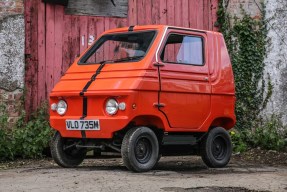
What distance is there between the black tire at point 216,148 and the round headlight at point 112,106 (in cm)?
163

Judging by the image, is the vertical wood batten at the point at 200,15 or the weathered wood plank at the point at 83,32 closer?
the weathered wood plank at the point at 83,32

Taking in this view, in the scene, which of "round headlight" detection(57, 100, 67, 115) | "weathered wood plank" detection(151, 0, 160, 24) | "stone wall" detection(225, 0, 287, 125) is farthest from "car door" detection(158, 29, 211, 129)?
"stone wall" detection(225, 0, 287, 125)

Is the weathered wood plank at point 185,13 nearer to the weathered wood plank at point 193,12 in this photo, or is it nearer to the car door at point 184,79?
the weathered wood plank at point 193,12

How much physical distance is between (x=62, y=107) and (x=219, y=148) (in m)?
2.32

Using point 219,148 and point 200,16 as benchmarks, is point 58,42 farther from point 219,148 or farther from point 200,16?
point 219,148

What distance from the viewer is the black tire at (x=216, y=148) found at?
798cm

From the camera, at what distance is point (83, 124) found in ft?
23.5

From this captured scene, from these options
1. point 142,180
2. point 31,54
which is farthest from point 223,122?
point 31,54

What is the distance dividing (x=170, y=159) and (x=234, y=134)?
200 cm

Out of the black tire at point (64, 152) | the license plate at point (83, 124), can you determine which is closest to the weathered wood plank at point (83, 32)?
the black tire at point (64, 152)

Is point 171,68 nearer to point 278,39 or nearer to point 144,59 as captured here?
point 144,59

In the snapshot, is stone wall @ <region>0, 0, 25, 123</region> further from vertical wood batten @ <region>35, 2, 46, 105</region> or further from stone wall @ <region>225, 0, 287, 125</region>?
stone wall @ <region>225, 0, 287, 125</region>

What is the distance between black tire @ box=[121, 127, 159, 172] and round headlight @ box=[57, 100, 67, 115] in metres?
0.96

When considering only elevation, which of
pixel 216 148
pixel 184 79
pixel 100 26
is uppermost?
pixel 100 26
